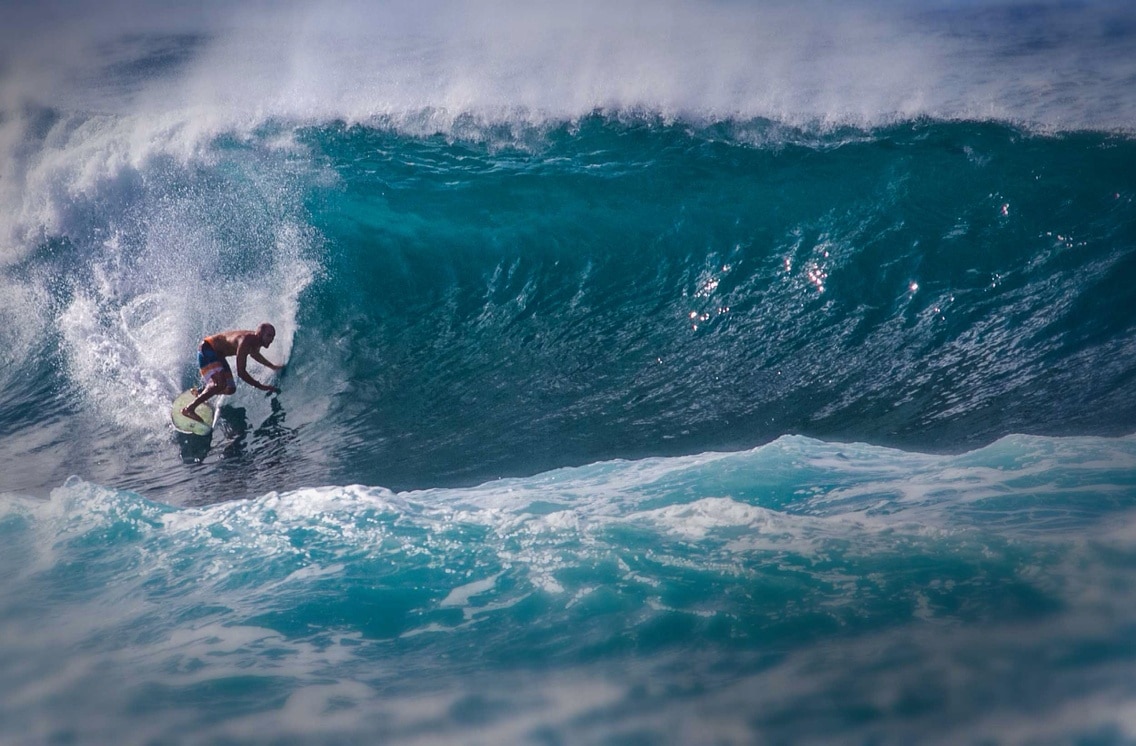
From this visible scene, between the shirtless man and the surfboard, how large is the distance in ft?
0.10

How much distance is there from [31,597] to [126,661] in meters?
0.54

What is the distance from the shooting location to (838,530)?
104 inches

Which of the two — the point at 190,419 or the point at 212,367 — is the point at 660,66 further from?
the point at 190,419

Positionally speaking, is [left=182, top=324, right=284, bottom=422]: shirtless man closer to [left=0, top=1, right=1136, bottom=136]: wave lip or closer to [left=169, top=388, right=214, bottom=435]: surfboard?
[left=169, top=388, right=214, bottom=435]: surfboard

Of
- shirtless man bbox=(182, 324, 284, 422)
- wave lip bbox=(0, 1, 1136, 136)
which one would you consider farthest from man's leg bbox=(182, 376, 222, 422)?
wave lip bbox=(0, 1, 1136, 136)

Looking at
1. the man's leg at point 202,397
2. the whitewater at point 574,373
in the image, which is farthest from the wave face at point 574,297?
the man's leg at point 202,397

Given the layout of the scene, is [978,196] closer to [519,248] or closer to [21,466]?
[519,248]

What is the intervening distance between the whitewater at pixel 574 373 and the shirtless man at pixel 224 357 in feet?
0.59

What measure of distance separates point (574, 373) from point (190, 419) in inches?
89.6

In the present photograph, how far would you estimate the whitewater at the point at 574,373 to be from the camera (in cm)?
201

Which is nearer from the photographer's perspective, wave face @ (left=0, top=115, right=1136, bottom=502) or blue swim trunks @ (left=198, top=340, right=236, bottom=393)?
wave face @ (left=0, top=115, right=1136, bottom=502)

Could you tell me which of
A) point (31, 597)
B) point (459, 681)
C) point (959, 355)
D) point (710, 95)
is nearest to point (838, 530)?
point (459, 681)

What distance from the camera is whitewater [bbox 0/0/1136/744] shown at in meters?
2.01

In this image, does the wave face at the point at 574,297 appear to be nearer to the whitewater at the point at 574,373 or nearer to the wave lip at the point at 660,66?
the whitewater at the point at 574,373
